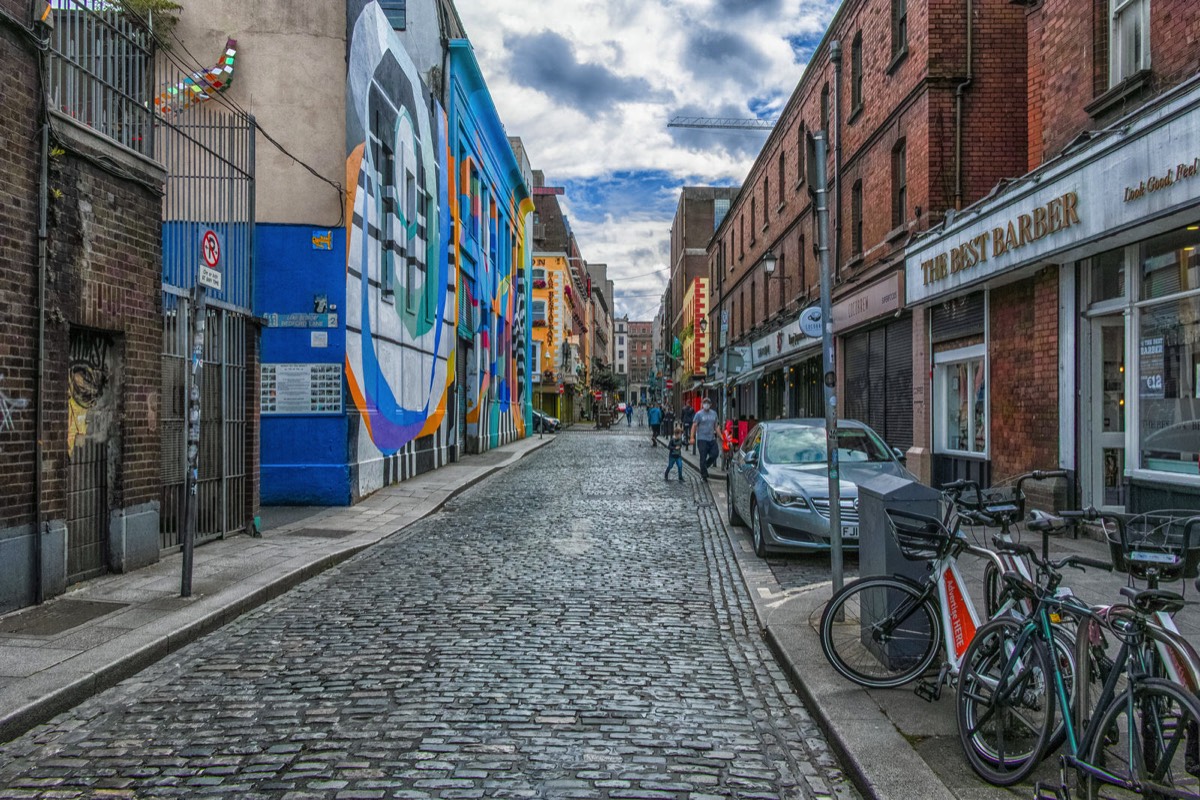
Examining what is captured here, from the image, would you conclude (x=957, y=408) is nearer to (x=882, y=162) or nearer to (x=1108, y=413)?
(x=1108, y=413)

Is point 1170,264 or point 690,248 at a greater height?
point 690,248

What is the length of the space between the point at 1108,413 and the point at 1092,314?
114cm

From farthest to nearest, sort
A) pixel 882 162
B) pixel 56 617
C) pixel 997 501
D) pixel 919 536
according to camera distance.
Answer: pixel 882 162 < pixel 56 617 < pixel 997 501 < pixel 919 536

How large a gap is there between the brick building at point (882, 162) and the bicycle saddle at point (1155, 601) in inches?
509

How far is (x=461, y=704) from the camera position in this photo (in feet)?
15.9

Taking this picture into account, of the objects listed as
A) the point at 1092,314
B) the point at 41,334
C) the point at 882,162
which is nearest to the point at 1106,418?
the point at 1092,314

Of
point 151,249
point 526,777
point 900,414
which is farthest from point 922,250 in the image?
point 526,777

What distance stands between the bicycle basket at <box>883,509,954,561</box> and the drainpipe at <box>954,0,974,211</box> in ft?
37.5

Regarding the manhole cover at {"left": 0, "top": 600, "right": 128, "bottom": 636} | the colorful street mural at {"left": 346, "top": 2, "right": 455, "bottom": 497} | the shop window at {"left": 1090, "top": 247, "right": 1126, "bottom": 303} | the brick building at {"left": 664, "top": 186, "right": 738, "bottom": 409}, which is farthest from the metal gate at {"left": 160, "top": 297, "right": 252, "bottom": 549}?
the brick building at {"left": 664, "top": 186, "right": 738, "bottom": 409}

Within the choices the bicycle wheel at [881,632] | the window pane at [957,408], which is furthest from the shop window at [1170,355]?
the bicycle wheel at [881,632]

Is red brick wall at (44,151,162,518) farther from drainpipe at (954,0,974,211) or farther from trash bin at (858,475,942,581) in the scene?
drainpipe at (954,0,974,211)

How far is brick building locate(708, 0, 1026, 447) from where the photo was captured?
14.9 meters

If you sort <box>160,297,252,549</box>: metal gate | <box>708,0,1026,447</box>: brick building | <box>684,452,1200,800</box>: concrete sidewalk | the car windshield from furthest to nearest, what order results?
<box>708,0,1026,447</box>: brick building
the car windshield
<box>160,297,252,549</box>: metal gate
<box>684,452,1200,800</box>: concrete sidewalk

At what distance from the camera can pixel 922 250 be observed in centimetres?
1469
